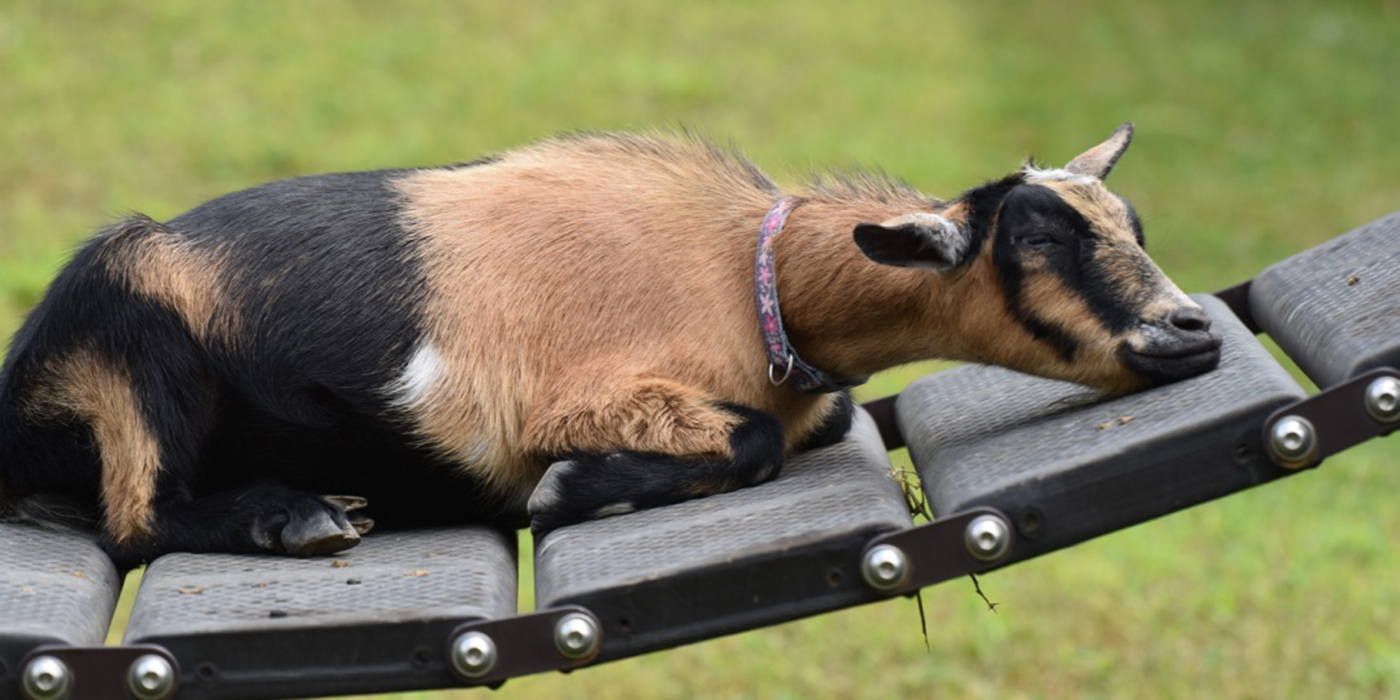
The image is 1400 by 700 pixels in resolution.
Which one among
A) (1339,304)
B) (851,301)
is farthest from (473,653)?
(1339,304)

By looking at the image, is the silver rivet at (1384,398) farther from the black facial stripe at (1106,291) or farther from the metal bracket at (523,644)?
the metal bracket at (523,644)

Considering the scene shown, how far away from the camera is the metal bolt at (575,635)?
3016 mm

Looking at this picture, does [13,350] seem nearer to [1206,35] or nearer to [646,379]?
[646,379]

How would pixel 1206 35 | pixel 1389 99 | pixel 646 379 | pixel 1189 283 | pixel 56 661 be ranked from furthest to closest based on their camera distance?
1. pixel 1206 35
2. pixel 1389 99
3. pixel 1189 283
4. pixel 646 379
5. pixel 56 661

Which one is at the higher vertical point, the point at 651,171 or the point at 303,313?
the point at 651,171

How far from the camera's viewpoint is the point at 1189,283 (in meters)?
9.87

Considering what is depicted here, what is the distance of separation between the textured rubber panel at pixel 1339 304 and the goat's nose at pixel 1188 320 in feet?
0.85

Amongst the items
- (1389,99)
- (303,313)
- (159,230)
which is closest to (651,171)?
(303,313)

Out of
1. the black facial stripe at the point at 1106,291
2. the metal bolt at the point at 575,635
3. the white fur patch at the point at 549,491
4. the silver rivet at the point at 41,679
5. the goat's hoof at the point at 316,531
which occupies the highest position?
the black facial stripe at the point at 1106,291

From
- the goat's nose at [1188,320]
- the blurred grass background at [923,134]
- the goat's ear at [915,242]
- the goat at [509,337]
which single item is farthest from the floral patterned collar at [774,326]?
the blurred grass background at [923,134]

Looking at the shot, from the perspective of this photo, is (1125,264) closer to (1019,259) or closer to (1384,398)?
(1019,259)

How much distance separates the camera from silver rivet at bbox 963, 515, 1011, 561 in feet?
9.96

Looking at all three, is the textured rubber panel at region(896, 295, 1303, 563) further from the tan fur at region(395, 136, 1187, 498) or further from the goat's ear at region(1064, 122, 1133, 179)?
the goat's ear at region(1064, 122, 1133, 179)

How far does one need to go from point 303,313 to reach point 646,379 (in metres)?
0.78
